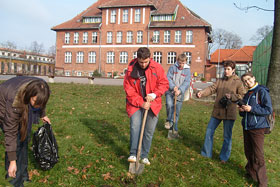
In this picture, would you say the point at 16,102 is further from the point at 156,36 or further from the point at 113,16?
the point at 113,16

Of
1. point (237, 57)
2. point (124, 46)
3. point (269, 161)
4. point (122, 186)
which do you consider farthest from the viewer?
point (237, 57)

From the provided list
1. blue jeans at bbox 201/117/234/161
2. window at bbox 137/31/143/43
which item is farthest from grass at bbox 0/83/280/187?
window at bbox 137/31/143/43

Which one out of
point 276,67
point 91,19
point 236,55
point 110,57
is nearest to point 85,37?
point 91,19

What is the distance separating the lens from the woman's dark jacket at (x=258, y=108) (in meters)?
4.27

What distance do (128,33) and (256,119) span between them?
3987 cm

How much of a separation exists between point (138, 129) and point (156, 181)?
0.91 meters

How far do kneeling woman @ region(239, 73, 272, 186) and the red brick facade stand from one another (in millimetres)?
35987

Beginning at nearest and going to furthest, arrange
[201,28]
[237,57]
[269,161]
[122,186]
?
[122,186]
[269,161]
[201,28]
[237,57]

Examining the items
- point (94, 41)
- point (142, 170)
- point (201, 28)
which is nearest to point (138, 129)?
point (142, 170)

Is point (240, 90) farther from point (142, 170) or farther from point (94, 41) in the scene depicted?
point (94, 41)

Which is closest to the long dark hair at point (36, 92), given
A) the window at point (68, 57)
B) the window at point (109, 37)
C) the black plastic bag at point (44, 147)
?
the black plastic bag at point (44, 147)

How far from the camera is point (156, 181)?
4.39 metres

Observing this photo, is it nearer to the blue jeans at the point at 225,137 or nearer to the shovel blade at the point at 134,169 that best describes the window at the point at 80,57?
the blue jeans at the point at 225,137

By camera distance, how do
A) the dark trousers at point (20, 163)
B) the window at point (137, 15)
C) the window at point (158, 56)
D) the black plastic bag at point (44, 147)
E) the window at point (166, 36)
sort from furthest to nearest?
the window at point (158, 56) → the window at point (137, 15) → the window at point (166, 36) → the black plastic bag at point (44, 147) → the dark trousers at point (20, 163)
